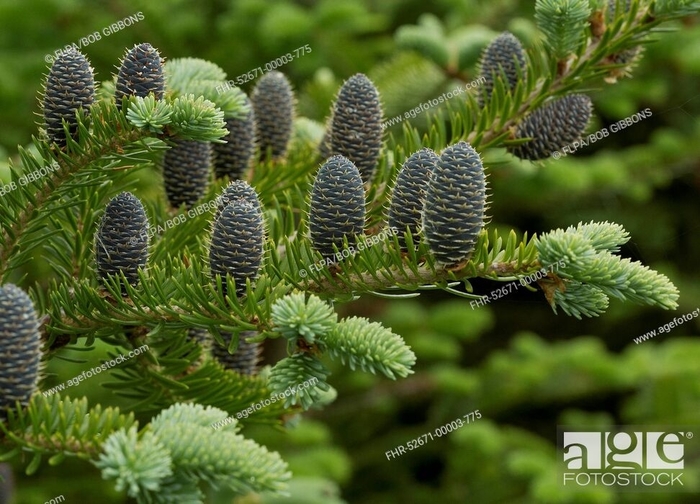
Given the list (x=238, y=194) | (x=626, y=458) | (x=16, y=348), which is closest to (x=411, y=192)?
(x=238, y=194)

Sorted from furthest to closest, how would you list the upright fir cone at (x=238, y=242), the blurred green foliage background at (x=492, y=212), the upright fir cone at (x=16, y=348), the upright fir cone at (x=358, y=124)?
the blurred green foliage background at (x=492, y=212)
the upright fir cone at (x=358, y=124)
the upright fir cone at (x=238, y=242)
the upright fir cone at (x=16, y=348)

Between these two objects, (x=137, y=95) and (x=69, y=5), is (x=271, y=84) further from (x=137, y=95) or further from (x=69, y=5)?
(x=69, y=5)

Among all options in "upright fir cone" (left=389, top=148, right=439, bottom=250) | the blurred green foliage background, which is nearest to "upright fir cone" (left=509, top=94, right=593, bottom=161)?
"upright fir cone" (left=389, top=148, right=439, bottom=250)

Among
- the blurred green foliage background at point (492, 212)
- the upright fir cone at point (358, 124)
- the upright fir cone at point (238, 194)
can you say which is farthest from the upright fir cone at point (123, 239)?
the blurred green foliage background at point (492, 212)

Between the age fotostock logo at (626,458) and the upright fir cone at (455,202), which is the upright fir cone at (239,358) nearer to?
the upright fir cone at (455,202)

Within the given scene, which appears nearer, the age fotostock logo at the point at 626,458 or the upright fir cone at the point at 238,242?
the upright fir cone at the point at 238,242

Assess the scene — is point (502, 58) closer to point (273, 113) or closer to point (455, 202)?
point (273, 113)

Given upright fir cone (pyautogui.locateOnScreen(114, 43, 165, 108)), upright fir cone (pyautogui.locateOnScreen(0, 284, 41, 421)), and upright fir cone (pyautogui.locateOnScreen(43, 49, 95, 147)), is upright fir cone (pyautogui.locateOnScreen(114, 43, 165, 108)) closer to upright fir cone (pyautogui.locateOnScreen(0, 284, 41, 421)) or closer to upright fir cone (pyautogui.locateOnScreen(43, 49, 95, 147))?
upright fir cone (pyautogui.locateOnScreen(43, 49, 95, 147))
